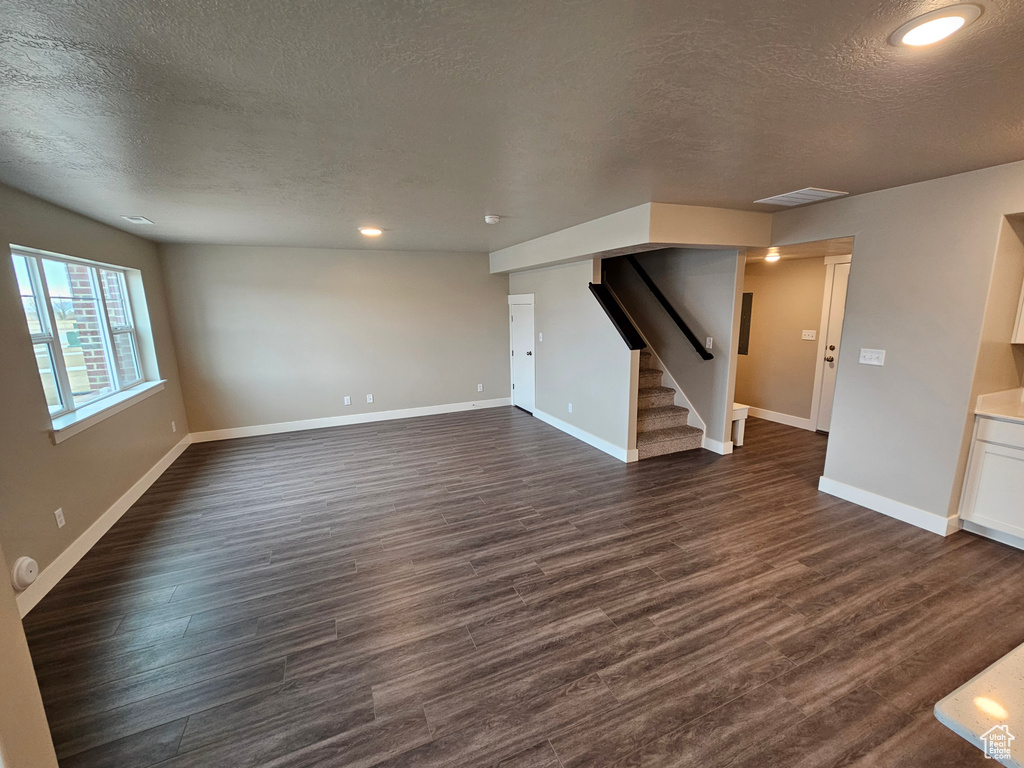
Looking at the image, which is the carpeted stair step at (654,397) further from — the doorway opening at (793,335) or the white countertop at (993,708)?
the white countertop at (993,708)

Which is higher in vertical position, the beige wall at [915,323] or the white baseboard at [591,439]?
the beige wall at [915,323]

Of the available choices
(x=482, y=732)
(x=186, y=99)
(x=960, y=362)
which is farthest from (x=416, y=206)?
(x=960, y=362)

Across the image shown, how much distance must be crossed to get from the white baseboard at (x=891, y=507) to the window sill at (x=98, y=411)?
5.88 m

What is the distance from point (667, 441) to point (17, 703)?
4595 millimetres

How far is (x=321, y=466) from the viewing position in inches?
174

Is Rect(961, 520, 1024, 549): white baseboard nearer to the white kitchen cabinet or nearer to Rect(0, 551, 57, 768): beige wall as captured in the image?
the white kitchen cabinet

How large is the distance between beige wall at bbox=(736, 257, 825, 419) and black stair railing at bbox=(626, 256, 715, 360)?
1014 mm

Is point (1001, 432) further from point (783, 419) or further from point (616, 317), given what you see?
point (783, 419)

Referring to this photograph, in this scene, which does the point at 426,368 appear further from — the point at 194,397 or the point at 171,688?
the point at 171,688

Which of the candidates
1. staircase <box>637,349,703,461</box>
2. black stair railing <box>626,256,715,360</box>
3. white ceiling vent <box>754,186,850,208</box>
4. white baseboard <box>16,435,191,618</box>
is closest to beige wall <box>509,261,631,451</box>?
staircase <box>637,349,703,461</box>

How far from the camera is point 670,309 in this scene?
4.75 m

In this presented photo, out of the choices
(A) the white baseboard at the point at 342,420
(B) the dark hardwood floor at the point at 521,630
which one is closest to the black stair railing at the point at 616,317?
(B) the dark hardwood floor at the point at 521,630

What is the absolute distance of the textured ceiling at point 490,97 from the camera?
1.10 meters

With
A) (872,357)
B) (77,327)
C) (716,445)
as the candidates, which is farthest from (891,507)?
(77,327)
